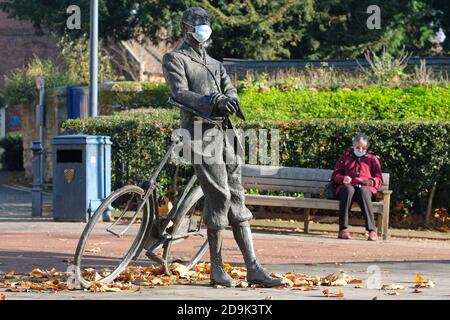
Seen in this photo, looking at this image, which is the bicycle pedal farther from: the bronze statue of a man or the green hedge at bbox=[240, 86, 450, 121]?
the green hedge at bbox=[240, 86, 450, 121]

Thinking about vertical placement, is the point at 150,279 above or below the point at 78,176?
below

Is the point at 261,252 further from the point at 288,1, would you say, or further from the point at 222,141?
the point at 288,1

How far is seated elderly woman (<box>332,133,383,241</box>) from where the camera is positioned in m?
15.1

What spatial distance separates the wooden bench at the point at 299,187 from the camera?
15453 millimetres

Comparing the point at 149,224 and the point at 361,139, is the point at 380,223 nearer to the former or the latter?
the point at 361,139

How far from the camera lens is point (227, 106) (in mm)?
→ 8852

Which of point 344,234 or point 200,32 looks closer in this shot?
point 200,32

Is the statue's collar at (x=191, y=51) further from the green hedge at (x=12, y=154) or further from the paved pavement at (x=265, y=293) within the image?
the green hedge at (x=12, y=154)

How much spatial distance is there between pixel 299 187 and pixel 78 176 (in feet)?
10.4

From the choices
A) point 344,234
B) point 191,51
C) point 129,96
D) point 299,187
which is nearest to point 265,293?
point 191,51

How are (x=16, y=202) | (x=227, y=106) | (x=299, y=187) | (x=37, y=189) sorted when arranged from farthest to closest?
(x=16, y=202) → (x=37, y=189) → (x=299, y=187) → (x=227, y=106)

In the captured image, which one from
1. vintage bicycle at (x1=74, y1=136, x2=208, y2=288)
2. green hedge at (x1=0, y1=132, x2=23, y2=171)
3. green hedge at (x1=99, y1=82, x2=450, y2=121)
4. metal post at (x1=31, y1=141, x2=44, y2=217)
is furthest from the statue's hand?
A: green hedge at (x1=0, y1=132, x2=23, y2=171)

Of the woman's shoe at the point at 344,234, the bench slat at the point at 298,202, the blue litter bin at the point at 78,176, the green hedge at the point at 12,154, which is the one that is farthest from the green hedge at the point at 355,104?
the green hedge at the point at 12,154

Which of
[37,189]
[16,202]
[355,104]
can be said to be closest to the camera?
[37,189]
